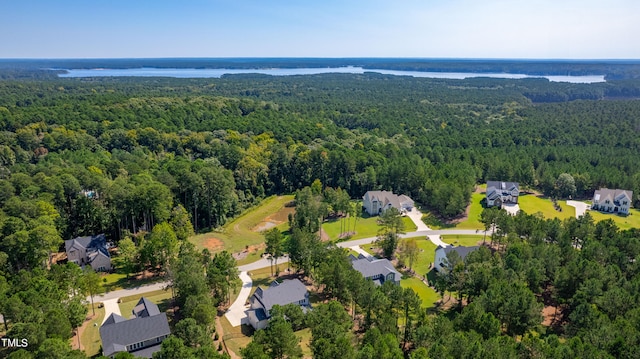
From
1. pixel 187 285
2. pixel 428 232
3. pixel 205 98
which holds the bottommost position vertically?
pixel 428 232

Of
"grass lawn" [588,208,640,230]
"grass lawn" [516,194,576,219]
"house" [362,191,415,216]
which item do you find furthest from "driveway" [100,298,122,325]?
"grass lawn" [588,208,640,230]

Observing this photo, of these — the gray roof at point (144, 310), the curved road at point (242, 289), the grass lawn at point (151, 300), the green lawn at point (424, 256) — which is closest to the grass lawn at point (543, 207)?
the curved road at point (242, 289)

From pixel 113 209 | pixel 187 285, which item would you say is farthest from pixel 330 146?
pixel 187 285

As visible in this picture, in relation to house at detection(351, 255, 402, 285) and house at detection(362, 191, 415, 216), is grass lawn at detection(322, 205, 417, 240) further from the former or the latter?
house at detection(351, 255, 402, 285)

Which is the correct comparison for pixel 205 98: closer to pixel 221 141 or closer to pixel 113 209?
pixel 221 141

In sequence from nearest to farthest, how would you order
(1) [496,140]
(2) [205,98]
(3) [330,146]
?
(3) [330,146] → (1) [496,140] → (2) [205,98]
